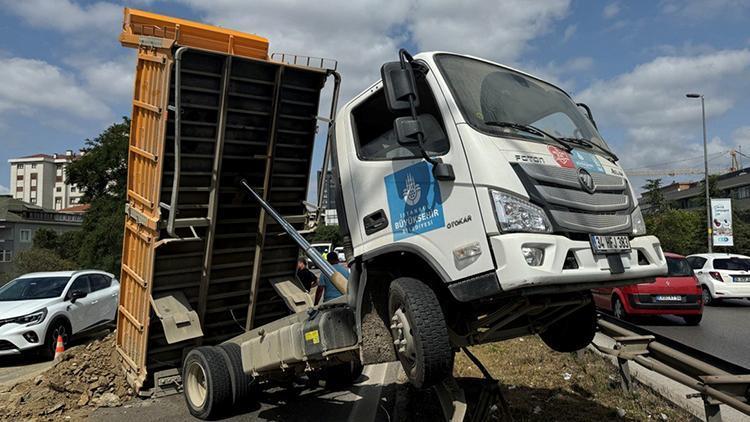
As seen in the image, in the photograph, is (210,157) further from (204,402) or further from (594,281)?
(594,281)

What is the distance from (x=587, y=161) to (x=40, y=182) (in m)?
132

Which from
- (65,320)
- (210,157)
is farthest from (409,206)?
(65,320)

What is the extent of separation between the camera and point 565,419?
4816 millimetres

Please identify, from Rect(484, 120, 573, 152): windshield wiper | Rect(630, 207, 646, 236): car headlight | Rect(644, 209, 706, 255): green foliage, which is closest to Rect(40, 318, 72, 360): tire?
Rect(484, 120, 573, 152): windshield wiper

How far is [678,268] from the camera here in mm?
11898

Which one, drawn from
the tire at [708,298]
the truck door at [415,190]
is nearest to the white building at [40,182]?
the tire at [708,298]

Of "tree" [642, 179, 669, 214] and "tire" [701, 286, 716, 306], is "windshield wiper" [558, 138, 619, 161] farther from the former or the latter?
"tree" [642, 179, 669, 214]

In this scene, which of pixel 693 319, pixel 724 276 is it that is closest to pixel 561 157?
pixel 693 319

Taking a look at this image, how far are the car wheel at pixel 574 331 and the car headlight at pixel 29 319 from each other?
29.1 ft

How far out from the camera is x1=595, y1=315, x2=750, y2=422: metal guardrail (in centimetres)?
377

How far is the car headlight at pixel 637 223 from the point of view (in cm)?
374

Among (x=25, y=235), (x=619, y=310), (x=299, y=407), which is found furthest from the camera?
(x=25, y=235)

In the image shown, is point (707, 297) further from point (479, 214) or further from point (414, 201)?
point (479, 214)

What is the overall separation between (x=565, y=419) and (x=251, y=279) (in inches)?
165
